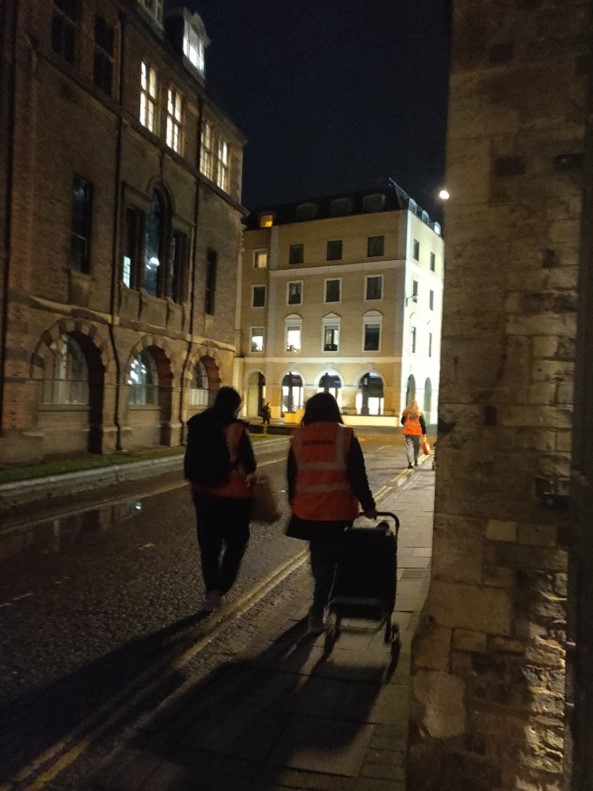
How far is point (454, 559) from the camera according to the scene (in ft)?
9.96

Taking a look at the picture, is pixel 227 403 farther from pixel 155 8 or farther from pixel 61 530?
pixel 155 8

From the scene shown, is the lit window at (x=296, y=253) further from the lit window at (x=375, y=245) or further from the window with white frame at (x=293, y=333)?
the lit window at (x=375, y=245)

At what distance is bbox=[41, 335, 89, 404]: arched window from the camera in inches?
617

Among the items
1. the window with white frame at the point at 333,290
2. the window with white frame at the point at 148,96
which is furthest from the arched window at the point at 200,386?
the window with white frame at the point at 333,290

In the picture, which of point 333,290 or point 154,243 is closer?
point 154,243

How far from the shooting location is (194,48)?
2239 cm

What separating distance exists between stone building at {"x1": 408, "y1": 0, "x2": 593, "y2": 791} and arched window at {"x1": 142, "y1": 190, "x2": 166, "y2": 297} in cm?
1716

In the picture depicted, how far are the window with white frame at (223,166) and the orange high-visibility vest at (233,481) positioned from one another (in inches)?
770

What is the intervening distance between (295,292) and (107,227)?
26570 millimetres

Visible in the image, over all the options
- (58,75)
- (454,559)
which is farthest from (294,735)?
(58,75)

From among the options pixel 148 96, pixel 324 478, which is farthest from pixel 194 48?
pixel 324 478

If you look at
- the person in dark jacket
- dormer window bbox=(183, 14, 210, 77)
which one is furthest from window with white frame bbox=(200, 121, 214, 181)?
the person in dark jacket

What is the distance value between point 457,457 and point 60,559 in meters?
5.90

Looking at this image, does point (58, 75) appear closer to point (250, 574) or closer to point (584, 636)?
point (250, 574)
